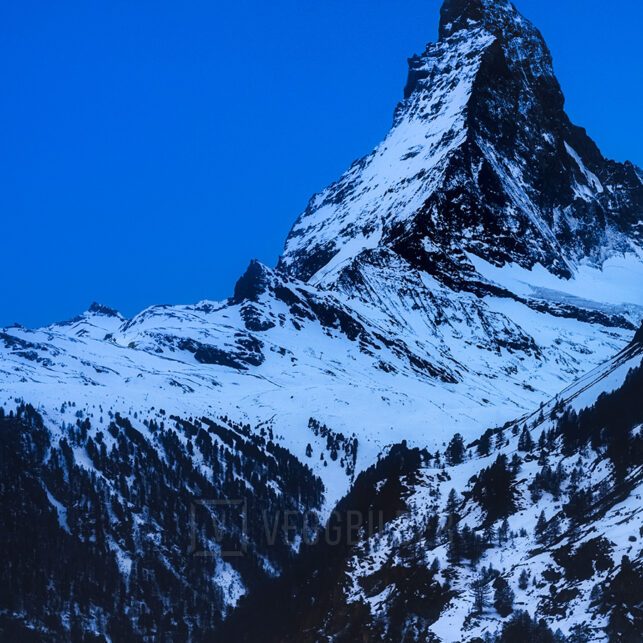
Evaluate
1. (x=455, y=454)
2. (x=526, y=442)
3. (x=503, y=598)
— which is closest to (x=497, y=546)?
(x=503, y=598)

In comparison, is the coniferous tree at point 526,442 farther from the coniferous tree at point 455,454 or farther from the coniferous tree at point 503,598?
the coniferous tree at point 503,598

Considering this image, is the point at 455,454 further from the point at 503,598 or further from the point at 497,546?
the point at 503,598

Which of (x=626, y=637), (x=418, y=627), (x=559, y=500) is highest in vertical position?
(x=559, y=500)

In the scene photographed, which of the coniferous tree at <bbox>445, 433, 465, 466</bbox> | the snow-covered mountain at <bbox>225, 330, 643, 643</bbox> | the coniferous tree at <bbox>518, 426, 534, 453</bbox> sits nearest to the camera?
the snow-covered mountain at <bbox>225, 330, 643, 643</bbox>

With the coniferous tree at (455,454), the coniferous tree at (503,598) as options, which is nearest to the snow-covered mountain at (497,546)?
the coniferous tree at (503,598)

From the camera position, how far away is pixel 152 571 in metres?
178

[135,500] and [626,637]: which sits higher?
[135,500]

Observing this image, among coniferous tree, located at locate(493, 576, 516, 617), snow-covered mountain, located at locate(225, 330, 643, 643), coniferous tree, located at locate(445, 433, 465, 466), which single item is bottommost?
coniferous tree, located at locate(493, 576, 516, 617)

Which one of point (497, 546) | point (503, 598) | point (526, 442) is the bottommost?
point (503, 598)

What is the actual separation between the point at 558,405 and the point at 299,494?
5275cm

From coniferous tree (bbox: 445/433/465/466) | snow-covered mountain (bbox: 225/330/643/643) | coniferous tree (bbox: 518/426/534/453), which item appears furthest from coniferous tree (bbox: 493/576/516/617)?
coniferous tree (bbox: 445/433/465/466)

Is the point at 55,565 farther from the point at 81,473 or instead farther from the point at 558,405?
the point at 558,405

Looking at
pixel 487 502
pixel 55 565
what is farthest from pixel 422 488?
pixel 55 565

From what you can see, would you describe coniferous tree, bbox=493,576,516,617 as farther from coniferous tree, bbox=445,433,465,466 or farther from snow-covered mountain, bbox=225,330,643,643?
coniferous tree, bbox=445,433,465,466
